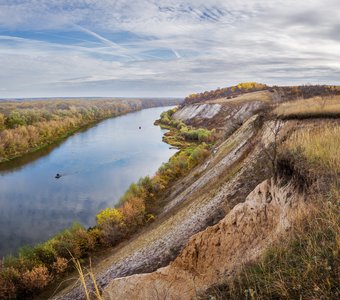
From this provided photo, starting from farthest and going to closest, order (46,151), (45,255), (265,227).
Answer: (46,151) → (45,255) → (265,227)

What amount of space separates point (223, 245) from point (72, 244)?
1387cm

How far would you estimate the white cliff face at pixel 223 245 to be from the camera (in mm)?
8078

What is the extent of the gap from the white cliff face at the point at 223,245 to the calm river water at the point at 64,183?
17457 mm

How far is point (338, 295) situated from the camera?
9.68 ft

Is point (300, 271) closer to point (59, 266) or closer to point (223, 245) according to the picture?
point (223, 245)

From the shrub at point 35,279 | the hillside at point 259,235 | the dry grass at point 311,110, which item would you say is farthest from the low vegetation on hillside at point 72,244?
the dry grass at point 311,110

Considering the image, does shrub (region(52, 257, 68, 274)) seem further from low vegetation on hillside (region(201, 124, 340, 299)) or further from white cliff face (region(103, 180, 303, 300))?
low vegetation on hillside (region(201, 124, 340, 299))

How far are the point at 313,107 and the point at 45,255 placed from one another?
18.1 m

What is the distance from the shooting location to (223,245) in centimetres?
934

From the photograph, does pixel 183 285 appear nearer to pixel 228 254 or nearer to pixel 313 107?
pixel 228 254

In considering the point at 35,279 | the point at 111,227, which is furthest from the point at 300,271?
the point at 111,227

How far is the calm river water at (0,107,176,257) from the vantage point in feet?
86.8

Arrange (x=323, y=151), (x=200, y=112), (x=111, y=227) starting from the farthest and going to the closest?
(x=200, y=112) → (x=111, y=227) → (x=323, y=151)

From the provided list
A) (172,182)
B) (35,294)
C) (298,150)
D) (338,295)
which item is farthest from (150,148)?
(338,295)
